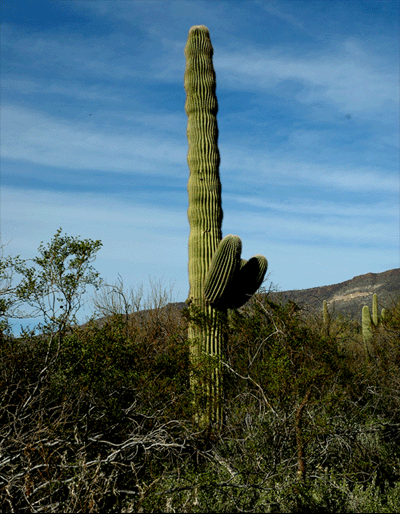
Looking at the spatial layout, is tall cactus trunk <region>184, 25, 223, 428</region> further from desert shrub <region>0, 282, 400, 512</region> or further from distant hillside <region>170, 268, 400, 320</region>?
distant hillside <region>170, 268, 400, 320</region>

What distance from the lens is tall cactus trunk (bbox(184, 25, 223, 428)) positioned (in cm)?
750

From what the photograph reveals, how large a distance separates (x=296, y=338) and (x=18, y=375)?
414cm

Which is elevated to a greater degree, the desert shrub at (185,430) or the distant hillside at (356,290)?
the distant hillside at (356,290)

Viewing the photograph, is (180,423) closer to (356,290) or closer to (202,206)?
(202,206)

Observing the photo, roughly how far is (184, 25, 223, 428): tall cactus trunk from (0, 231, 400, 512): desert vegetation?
173 mm

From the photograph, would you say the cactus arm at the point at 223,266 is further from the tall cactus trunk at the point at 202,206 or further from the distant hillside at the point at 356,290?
the distant hillside at the point at 356,290

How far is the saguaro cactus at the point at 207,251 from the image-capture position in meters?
7.54

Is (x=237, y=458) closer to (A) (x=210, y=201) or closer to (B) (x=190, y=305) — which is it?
(B) (x=190, y=305)

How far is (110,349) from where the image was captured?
721cm

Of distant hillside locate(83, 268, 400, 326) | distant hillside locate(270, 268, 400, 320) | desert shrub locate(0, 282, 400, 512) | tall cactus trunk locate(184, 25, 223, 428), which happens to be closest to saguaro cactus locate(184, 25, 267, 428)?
tall cactus trunk locate(184, 25, 223, 428)

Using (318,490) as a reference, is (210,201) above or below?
above

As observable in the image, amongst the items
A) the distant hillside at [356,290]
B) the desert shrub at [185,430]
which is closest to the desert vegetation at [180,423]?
the desert shrub at [185,430]

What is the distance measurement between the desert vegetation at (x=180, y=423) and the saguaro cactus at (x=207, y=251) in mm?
182

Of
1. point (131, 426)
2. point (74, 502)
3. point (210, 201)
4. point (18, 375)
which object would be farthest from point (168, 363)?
point (74, 502)
